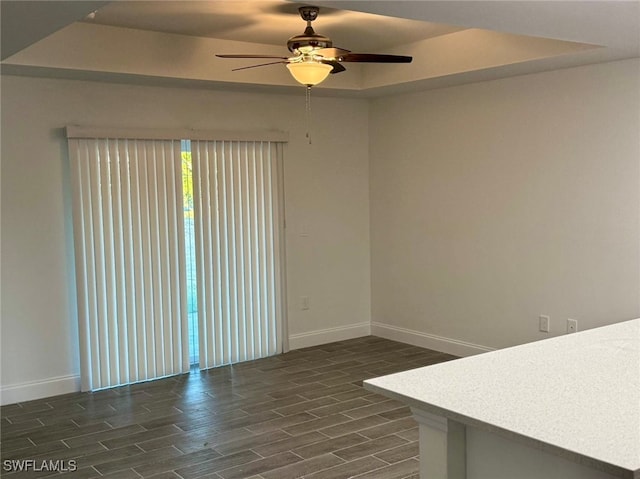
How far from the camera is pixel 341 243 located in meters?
6.43

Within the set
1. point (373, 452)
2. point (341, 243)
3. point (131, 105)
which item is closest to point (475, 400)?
point (373, 452)

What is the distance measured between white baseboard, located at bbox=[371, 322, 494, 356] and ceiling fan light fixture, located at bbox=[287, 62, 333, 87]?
8.96ft

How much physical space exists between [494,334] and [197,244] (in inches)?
99.3

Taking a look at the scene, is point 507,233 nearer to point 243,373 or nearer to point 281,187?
point 281,187

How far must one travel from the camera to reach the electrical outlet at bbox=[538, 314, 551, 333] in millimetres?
5055

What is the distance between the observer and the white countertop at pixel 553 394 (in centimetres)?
157

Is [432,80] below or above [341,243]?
above

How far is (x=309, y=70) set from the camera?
3.93 m

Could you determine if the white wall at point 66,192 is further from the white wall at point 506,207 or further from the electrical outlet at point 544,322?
the electrical outlet at point 544,322

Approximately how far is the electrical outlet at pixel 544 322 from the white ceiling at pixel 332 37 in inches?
71.8

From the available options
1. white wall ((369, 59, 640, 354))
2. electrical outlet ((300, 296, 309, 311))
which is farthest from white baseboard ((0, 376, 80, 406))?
white wall ((369, 59, 640, 354))

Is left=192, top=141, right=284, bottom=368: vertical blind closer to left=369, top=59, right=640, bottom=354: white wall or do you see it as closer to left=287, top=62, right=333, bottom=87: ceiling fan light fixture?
left=369, top=59, right=640, bottom=354: white wall

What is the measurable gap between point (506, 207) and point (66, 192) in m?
3.33

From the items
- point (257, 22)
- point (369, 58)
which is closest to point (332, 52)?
point (369, 58)
